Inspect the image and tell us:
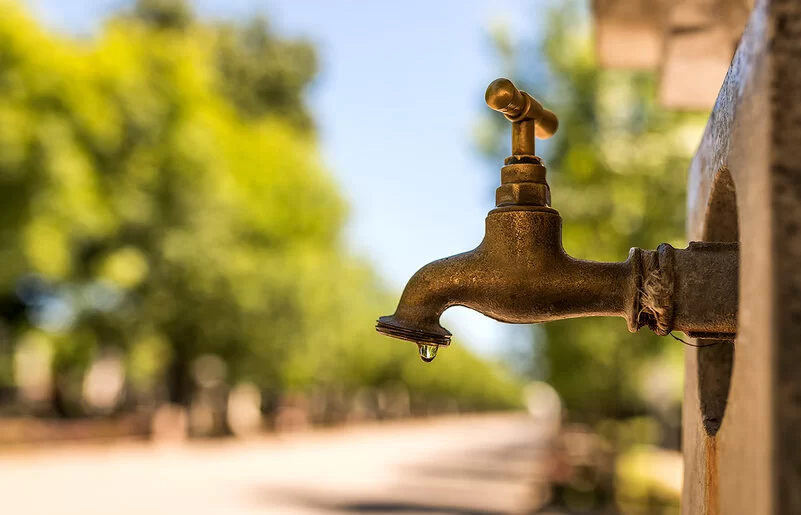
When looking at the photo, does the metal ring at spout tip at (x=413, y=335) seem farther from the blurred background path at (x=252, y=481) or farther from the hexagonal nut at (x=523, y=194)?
the blurred background path at (x=252, y=481)

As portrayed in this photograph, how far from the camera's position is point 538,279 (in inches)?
81.8

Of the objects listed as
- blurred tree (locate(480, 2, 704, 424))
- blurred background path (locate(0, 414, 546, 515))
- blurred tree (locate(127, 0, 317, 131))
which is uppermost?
blurred tree (locate(127, 0, 317, 131))

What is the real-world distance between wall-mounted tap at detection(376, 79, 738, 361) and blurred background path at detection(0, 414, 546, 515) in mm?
11638

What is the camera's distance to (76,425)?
23078 mm

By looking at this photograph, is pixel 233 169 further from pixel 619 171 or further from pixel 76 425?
pixel 619 171

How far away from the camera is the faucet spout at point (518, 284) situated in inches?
80.7

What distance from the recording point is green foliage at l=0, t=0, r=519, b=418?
20.1 metres

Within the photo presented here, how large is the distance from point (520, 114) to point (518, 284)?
0.43 meters

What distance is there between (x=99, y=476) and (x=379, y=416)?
147 ft

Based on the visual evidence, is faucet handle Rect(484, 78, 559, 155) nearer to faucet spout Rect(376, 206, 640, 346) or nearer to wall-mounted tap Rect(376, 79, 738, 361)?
wall-mounted tap Rect(376, 79, 738, 361)

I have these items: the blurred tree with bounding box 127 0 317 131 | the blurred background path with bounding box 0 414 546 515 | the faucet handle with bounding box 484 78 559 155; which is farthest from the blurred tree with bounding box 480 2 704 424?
the blurred tree with bounding box 127 0 317 131

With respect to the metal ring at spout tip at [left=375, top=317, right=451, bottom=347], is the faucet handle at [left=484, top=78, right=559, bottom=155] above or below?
above

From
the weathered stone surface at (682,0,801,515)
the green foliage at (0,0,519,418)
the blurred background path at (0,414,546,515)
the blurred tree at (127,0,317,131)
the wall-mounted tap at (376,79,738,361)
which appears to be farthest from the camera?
the blurred tree at (127,0,317,131)

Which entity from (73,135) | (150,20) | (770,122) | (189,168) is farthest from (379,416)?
(770,122)
